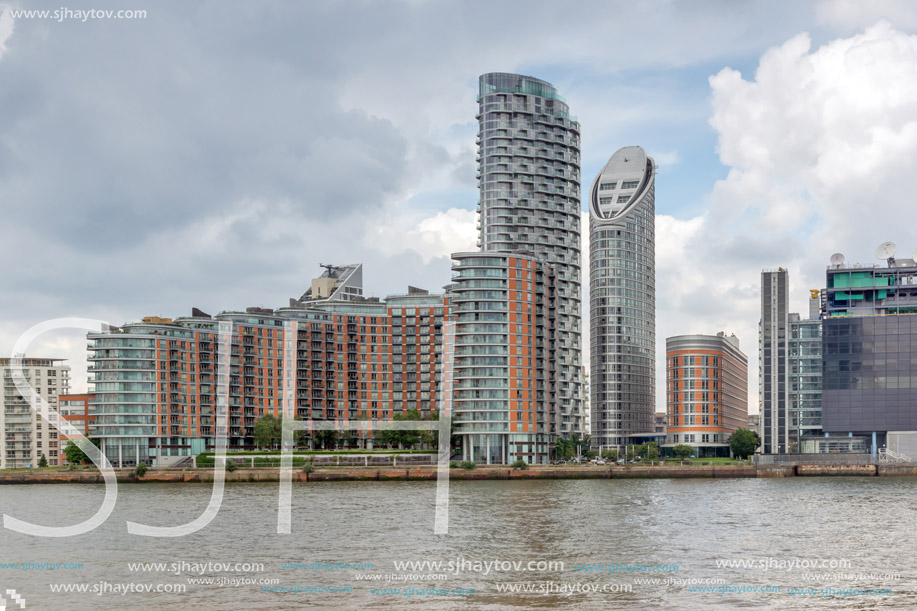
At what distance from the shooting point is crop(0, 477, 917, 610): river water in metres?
47.8

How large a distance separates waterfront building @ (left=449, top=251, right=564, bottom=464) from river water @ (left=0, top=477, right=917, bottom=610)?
76.9 m

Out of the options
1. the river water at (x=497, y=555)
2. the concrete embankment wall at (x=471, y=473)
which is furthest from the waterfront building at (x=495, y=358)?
the river water at (x=497, y=555)

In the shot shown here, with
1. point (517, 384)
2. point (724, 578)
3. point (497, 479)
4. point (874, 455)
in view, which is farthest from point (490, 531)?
point (874, 455)

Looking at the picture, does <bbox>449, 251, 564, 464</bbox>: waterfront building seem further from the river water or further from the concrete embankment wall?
the river water

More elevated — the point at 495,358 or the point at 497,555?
the point at 495,358

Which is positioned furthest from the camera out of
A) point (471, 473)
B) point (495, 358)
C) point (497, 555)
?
point (495, 358)

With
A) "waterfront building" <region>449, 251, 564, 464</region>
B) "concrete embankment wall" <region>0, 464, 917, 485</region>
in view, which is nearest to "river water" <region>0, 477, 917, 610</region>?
"concrete embankment wall" <region>0, 464, 917, 485</region>

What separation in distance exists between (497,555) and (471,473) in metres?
101

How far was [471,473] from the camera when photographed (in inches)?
6348

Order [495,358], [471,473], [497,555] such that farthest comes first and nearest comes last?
[495,358]
[471,473]
[497,555]

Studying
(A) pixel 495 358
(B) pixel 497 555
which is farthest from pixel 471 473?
(B) pixel 497 555

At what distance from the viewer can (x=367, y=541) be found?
2682 inches

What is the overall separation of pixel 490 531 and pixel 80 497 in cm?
7003

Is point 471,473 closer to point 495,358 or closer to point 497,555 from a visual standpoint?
point 495,358
